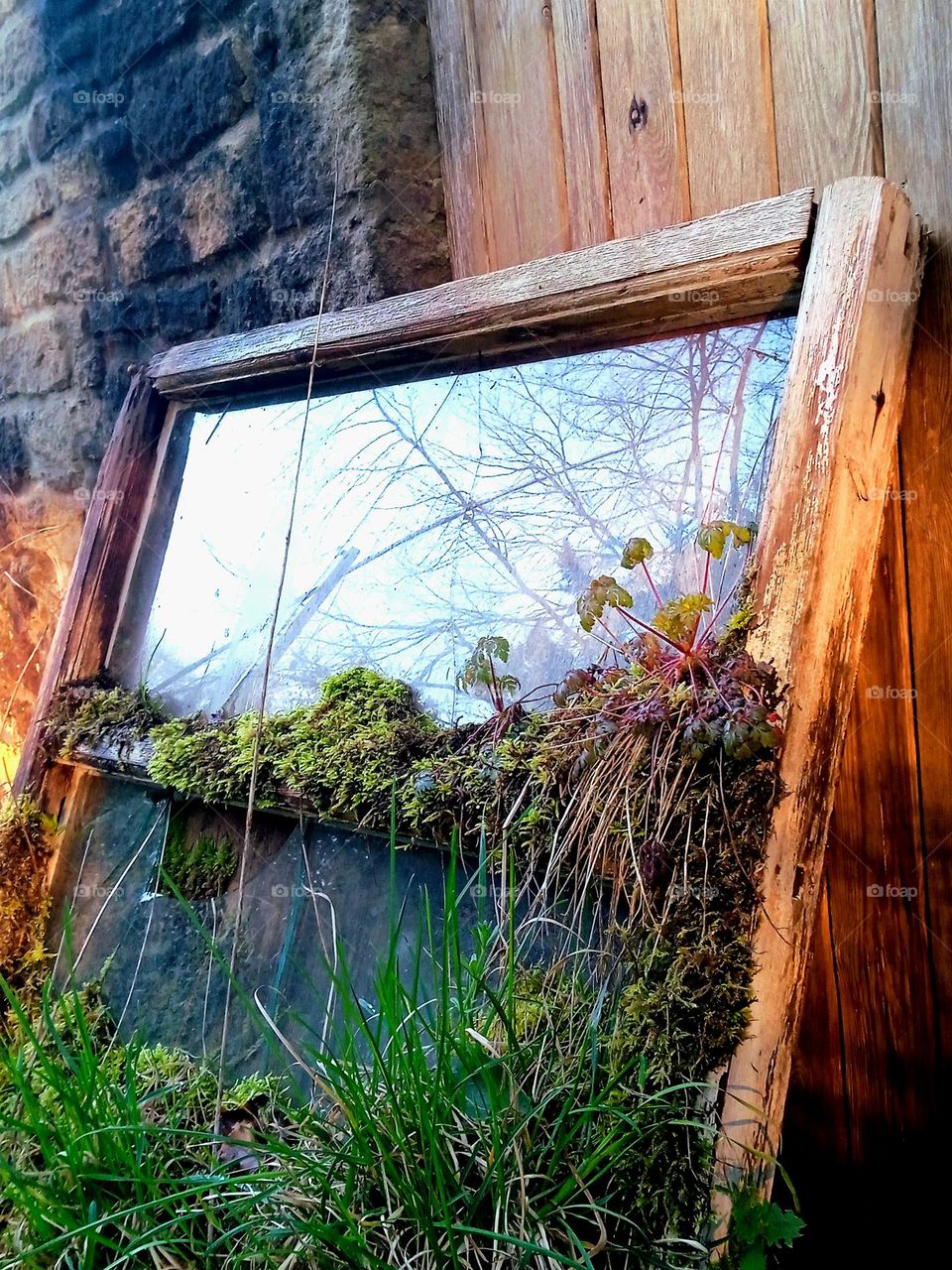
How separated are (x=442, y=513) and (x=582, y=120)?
35.1 inches

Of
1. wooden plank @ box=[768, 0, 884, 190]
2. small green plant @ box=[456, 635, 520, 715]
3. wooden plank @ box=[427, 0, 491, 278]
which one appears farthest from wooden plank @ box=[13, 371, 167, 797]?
wooden plank @ box=[768, 0, 884, 190]

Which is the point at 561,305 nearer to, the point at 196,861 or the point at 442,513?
the point at 442,513

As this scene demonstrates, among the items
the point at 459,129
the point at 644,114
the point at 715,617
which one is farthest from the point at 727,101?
the point at 715,617

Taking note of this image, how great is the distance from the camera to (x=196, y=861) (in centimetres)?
167

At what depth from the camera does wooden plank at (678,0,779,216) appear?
158 centimetres

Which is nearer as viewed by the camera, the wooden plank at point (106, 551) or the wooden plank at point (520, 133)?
the wooden plank at point (520, 133)

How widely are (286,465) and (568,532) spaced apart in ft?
2.39

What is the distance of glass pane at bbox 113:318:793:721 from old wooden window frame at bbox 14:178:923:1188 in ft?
0.24

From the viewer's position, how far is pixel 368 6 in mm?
1961

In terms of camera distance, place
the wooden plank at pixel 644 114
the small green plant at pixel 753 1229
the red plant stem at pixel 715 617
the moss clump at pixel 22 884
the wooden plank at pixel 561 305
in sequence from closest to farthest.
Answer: the small green plant at pixel 753 1229, the red plant stem at pixel 715 617, the wooden plank at pixel 561 305, the wooden plank at pixel 644 114, the moss clump at pixel 22 884

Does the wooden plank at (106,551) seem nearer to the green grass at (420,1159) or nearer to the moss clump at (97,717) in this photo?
the moss clump at (97,717)

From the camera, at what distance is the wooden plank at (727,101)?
1577 mm

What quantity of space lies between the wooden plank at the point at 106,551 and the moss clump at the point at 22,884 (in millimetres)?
117

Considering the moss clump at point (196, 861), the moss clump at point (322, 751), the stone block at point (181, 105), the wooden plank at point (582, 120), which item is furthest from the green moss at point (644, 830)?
the stone block at point (181, 105)
